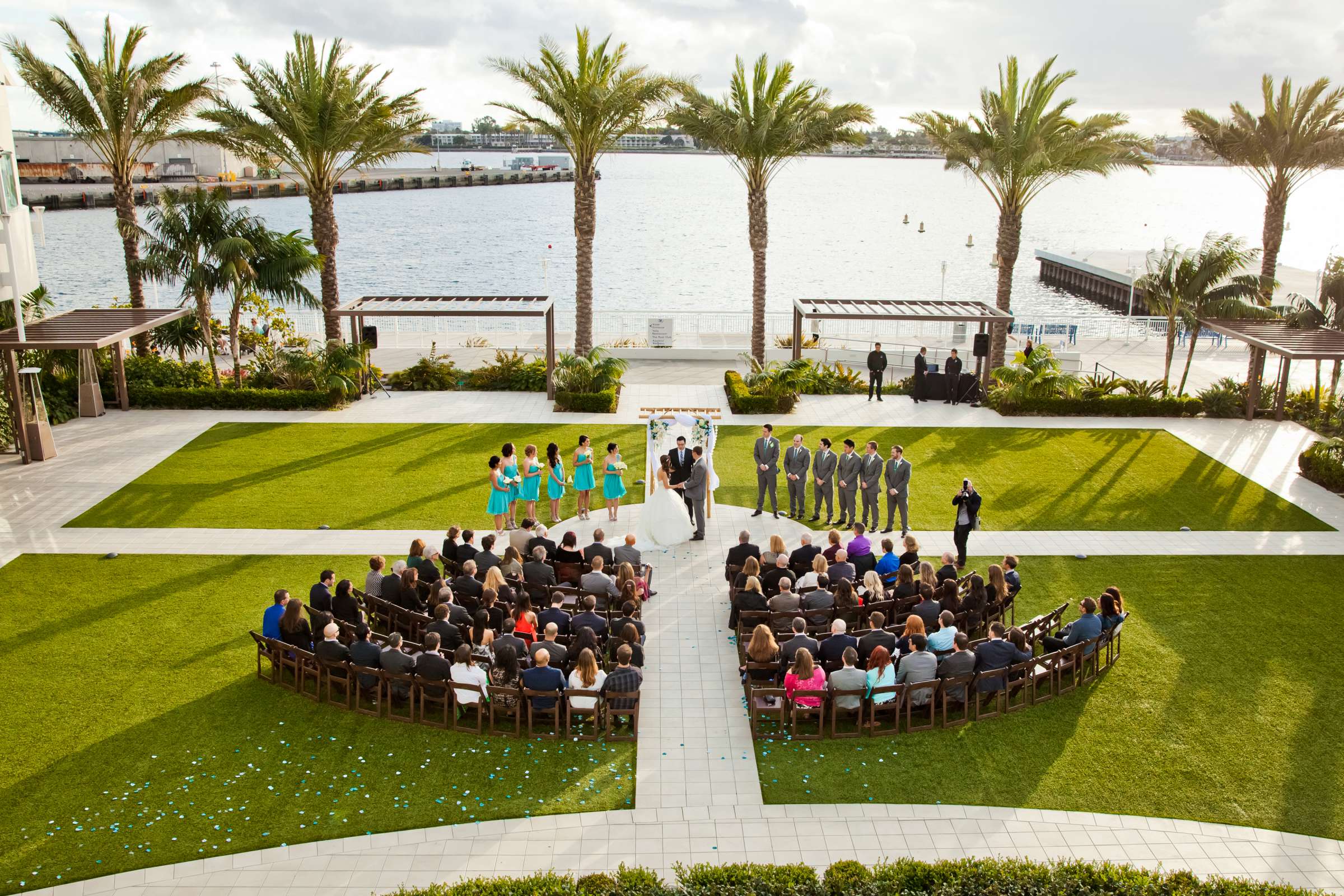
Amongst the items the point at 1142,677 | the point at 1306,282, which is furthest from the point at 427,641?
the point at 1306,282

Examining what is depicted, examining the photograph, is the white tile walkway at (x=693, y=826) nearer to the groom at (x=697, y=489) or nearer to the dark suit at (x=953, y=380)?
the groom at (x=697, y=489)

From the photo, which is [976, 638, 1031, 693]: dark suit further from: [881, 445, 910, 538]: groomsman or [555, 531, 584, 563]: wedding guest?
[555, 531, 584, 563]: wedding guest

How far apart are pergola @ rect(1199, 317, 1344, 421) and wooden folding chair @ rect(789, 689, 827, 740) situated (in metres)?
15.7

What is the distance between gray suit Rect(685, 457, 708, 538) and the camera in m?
16.8

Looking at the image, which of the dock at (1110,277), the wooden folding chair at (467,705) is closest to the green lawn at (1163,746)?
the wooden folding chair at (467,705)

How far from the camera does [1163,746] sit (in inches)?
444

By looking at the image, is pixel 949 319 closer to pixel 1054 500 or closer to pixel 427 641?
pixel 1054 500

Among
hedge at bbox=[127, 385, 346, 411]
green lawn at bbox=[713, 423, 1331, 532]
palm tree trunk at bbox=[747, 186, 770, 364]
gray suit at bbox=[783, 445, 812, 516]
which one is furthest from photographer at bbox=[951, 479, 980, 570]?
hedge at bbox=[127, 385, 346, 411]

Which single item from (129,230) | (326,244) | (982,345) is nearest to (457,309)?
(326,244)

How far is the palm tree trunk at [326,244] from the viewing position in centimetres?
2688

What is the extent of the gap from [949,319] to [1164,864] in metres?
17.9

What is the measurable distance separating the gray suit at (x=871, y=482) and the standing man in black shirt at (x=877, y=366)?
342 inches

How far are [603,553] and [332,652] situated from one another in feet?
12.6

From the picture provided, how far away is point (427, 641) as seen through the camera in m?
11.4
